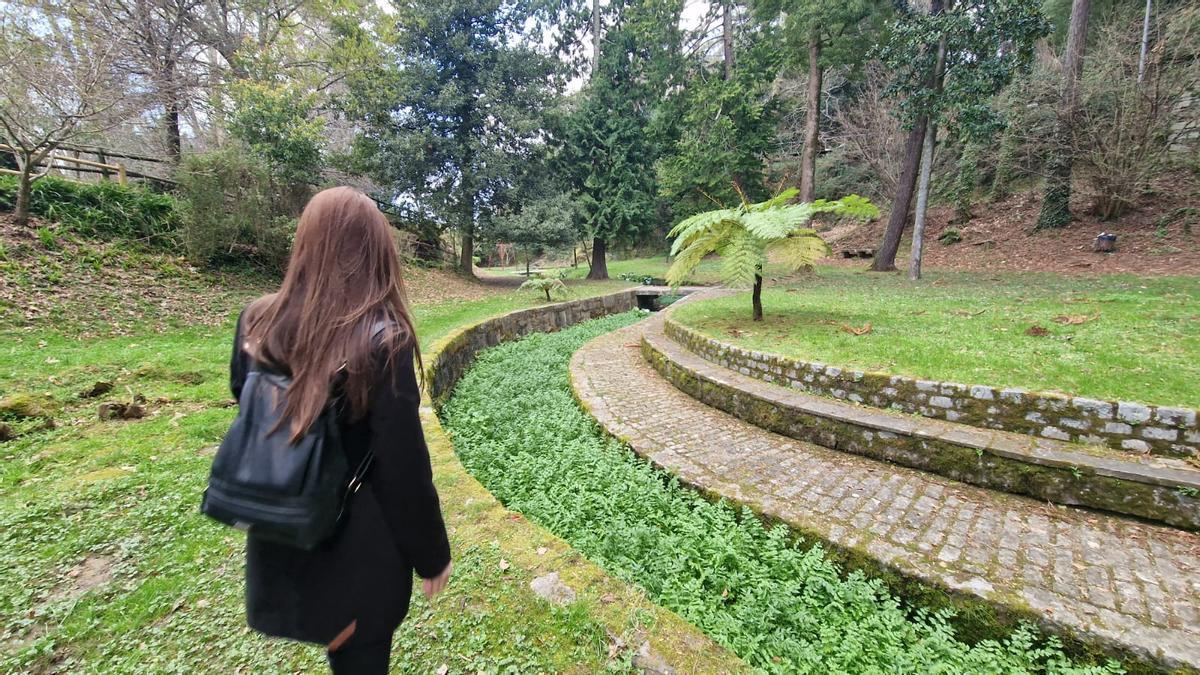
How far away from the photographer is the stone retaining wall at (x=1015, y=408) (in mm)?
2943

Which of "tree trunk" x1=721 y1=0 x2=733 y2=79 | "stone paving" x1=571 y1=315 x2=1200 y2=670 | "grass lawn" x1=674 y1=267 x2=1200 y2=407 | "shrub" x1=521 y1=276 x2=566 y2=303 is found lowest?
"stone paving" x1=571 y1=315 x2=1200 y2=670

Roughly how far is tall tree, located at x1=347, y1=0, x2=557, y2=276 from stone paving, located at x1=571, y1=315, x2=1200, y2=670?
44.4 ft

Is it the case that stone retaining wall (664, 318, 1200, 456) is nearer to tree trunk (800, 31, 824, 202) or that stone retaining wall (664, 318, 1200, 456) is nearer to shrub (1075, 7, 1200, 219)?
tree trunk (800, 31, 824, 202)

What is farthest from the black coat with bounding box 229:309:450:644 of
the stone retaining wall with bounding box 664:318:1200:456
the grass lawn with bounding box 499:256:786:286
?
the grass lawn with bounding box 499:256:786:286

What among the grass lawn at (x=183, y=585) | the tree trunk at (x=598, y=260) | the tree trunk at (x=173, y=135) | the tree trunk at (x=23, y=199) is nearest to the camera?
the grass lawn at (x=183, y=585)

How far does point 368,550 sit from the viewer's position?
1.10 meters

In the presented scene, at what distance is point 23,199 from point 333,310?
1186 centimetres

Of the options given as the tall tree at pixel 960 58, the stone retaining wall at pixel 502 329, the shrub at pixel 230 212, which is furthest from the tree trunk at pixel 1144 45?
the shrub at pixel 230 212

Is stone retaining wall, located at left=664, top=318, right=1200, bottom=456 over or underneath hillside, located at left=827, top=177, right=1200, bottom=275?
underneath

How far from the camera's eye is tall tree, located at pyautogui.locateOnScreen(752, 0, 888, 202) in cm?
1127

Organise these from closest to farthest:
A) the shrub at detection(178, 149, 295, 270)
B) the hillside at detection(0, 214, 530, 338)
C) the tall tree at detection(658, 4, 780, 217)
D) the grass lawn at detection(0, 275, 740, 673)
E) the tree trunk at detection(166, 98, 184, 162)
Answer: the grass lawn at detection(0, 275, 740, 673) → the hillside at detection(0, 214, 530, 338) → the shrub at detection(178, 149, 295, 270) → the tree trunk at detection(166, 98, 184, 162) → the tall tree at detection(658, 4, 780, 217)

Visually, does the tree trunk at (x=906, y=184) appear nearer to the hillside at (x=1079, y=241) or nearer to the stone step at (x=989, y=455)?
the hillside at (x=1079, y=241)

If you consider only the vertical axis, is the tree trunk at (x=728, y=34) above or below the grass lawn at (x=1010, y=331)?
above

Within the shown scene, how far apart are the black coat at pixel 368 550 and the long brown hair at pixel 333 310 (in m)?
0.07
